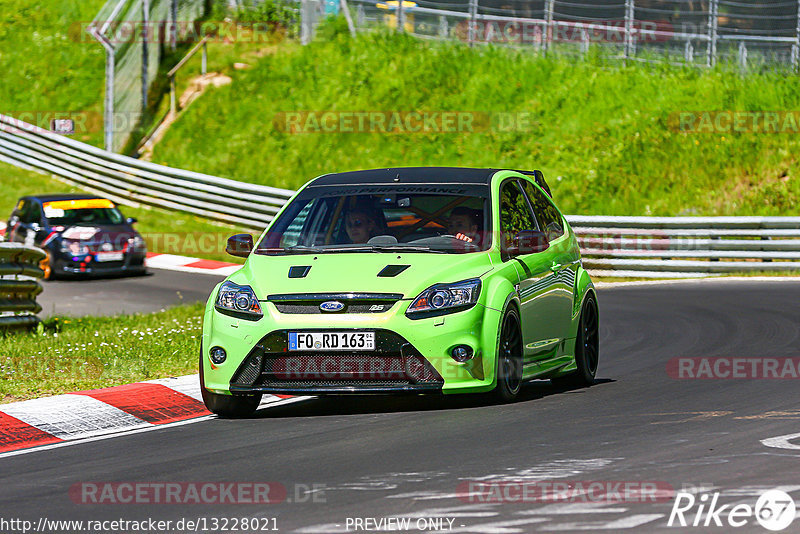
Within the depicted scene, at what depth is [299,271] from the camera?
9.02 m

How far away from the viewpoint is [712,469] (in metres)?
6.75

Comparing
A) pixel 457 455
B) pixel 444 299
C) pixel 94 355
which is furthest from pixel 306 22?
pixel 457 455

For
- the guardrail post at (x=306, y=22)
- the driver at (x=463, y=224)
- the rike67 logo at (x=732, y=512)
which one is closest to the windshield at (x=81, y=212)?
the guardrail post at (x=306, y=22)

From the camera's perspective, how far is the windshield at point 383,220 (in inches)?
379

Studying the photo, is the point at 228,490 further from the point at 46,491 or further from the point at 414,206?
the point at 414,206

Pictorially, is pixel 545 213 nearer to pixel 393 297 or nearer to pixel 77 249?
pixel 393 297

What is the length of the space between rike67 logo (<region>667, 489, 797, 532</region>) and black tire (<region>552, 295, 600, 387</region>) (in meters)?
4.46

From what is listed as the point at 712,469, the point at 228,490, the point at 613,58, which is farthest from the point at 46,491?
the point at 613,58

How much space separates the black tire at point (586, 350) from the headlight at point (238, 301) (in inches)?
112

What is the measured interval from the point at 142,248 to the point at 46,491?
59.1 ft

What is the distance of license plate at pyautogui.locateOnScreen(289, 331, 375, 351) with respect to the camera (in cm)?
859

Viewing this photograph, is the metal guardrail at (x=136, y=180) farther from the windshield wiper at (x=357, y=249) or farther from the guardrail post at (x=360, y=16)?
the windshield wiper at (x=357, y=249)

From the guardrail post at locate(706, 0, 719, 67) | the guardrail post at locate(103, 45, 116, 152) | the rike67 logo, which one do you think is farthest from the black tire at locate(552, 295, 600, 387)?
the guardrail post at locate(103, 45, 116, 152)

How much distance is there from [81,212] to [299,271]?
17.3 metres
